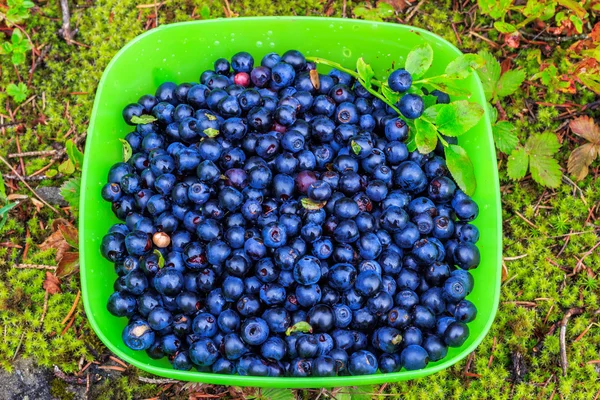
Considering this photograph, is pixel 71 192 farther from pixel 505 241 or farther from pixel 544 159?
pixel 544 159

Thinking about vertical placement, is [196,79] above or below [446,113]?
below

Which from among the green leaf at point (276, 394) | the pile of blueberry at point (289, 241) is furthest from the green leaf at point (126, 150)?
the green leaf at point (276, 394)

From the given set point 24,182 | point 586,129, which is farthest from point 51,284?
point 586,129

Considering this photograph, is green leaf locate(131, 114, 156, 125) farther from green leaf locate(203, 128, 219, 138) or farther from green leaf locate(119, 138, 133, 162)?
green leaf locate(203, 128, 219, 138)

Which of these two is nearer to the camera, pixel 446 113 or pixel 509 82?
pixel 446 113

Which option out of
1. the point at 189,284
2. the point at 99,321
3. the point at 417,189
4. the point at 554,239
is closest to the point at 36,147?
the point at 99,321

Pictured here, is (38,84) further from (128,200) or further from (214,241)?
(214,241)
